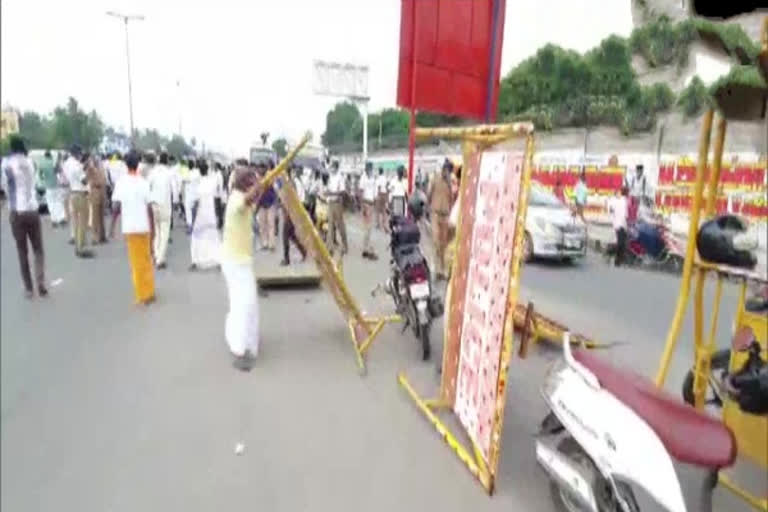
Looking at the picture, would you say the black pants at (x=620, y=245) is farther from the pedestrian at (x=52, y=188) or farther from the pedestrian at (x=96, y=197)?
the pedestrian at (x=52, y=188)

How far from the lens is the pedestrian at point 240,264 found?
15.1ft

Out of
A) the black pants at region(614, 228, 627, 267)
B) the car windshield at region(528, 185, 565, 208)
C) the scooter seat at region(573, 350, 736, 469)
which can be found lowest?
the black pants at region(614, 228, 627, 267)

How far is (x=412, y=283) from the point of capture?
16.7ft

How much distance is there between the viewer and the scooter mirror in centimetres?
Answer: 301

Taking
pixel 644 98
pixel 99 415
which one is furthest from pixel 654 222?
pixel 99 415

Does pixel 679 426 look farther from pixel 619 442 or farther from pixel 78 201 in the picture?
pixel 78 201

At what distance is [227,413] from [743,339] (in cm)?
295

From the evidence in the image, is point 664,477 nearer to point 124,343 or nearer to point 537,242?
point 124,343

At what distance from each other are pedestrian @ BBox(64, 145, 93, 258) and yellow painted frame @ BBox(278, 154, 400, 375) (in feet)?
19.2

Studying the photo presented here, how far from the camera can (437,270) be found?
327 inches

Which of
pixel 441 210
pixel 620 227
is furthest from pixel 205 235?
pixel 620 227

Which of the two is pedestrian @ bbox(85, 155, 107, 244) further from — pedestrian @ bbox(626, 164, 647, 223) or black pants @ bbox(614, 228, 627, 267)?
pedestrian @ bbox(626, 164, 647, 223)

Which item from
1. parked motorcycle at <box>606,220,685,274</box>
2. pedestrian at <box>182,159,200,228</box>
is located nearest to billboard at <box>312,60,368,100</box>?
pedestrian at <box>182,159,200,228</box>

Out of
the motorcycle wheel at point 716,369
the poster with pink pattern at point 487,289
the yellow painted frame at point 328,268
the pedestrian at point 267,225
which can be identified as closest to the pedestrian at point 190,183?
the pedestrian at point 267,225
